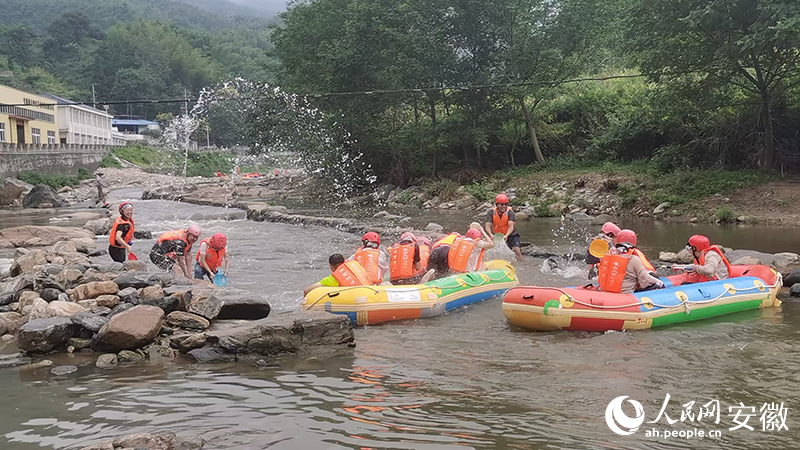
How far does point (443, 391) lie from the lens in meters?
5.73

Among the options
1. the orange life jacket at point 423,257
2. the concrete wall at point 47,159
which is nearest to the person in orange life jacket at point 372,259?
the orange life jacket at point 423,257

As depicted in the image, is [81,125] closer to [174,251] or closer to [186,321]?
[174,251]

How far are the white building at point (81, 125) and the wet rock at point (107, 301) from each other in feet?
176

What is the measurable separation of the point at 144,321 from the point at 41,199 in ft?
86.1

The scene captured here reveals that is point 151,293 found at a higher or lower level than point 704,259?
lower

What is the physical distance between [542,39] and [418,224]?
10503 mm

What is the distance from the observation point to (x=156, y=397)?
5547 mm

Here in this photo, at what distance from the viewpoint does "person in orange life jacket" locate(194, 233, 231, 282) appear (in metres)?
10.2

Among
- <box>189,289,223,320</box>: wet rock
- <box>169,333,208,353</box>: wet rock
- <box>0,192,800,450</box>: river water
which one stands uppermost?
<box>189,289,223,320</box>: wet rock

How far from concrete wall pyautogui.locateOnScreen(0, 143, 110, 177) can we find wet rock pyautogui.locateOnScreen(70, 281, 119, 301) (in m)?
29.8

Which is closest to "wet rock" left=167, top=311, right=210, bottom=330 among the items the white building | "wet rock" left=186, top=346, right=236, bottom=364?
"wet rock" left=186, top=346, right=236, bottom=364

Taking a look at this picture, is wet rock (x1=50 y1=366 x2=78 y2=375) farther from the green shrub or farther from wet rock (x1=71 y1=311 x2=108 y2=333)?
the green shrub

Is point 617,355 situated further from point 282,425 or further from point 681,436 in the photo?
point 282,425

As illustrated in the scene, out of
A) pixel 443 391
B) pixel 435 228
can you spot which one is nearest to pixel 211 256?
pixel 443 391
